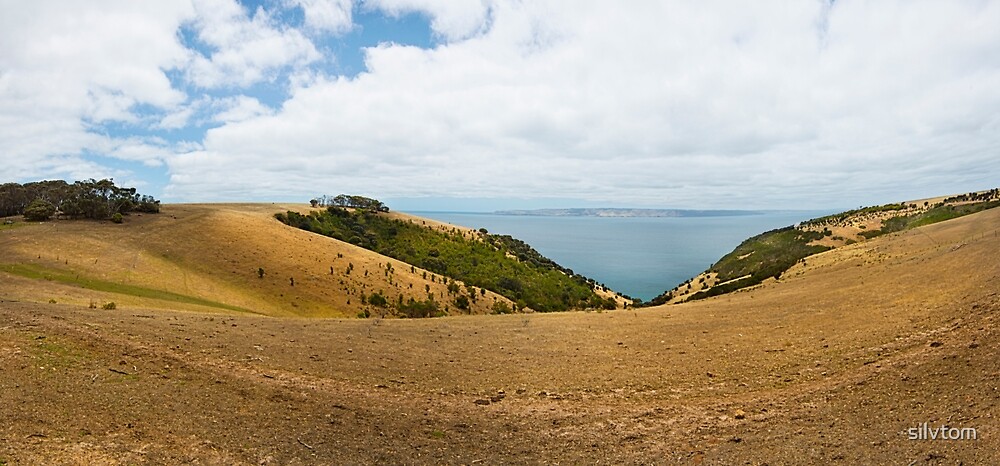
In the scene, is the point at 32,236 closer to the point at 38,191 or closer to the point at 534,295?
the point at 38,191

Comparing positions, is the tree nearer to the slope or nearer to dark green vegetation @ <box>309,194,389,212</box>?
the slope

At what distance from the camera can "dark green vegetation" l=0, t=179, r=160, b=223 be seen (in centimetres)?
3469

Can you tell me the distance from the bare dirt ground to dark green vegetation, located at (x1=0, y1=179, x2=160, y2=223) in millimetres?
26591

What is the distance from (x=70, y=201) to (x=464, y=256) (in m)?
35.5

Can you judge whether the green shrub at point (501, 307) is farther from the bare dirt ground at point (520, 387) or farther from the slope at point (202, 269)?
the bare dirt ground at point (520, 387)

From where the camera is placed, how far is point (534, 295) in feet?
164

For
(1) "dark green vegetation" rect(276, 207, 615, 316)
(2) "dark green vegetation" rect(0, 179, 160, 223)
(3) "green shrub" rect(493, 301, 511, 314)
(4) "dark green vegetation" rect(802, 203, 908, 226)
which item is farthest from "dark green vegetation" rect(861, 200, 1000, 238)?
(2) "dark green vegetation" rect(0, 179, 160, 223)

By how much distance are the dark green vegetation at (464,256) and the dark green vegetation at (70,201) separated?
48.6 ft

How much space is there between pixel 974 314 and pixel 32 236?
38.8m

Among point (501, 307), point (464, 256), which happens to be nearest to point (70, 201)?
point (501, 307)

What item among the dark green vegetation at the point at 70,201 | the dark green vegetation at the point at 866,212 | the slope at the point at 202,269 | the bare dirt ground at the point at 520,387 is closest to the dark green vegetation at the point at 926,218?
the dark green vegetation at the point at 866,212

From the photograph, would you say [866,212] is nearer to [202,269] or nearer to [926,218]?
[926,218]

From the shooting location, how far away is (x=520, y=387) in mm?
10656

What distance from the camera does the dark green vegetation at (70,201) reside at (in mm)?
34688
